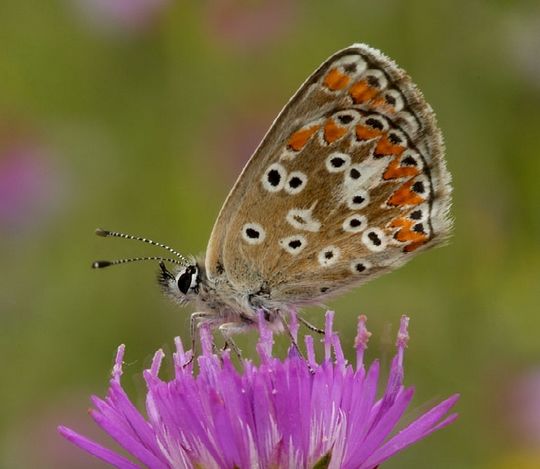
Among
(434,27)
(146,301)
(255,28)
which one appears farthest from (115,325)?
(434,27)

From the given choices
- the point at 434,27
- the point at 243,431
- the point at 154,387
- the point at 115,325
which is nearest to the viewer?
the point at 243,431

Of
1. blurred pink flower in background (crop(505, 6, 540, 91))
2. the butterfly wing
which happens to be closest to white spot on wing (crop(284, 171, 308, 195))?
the butterfly wing

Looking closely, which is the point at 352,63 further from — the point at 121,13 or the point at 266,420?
the point at 121,13

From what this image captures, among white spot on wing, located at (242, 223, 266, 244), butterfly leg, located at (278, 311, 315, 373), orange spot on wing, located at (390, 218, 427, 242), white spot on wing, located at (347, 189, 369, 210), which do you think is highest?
white spot on wing, located at (242, 223, 266, 244)

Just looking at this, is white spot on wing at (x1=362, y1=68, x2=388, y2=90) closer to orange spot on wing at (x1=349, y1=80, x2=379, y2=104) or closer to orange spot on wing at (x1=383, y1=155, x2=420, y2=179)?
orange spot on wing at (x1=349, y1=80, x2=379, y2=104)

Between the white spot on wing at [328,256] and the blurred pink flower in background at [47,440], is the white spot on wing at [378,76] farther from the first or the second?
the blurred pink flower in background at [47,440]

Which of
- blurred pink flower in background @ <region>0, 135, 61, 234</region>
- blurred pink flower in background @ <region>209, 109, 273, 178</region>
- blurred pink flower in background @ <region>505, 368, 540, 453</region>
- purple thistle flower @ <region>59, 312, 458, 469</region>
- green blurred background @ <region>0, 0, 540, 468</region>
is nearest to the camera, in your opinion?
purple thistle flower @ <region>59, 312, 458, 469</region>

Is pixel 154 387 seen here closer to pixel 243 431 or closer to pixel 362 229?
pixel 243 431
